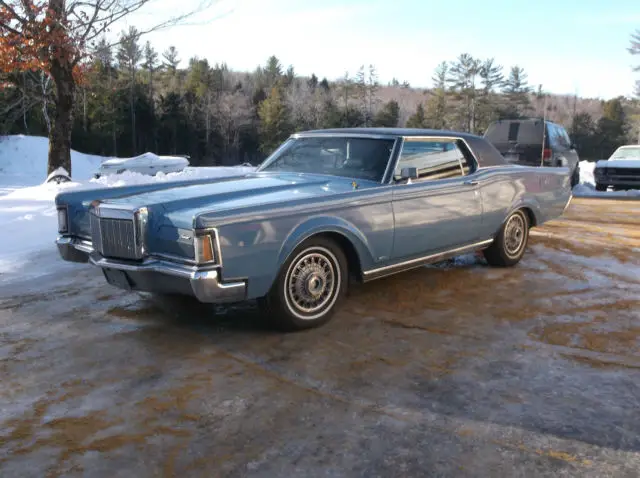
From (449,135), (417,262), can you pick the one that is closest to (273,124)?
(449,135)

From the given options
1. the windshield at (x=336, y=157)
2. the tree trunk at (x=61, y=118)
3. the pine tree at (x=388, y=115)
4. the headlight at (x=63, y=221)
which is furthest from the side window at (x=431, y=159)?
the pine tree at (x=388, y=115)

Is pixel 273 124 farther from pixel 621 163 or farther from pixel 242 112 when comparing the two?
pixel 621 163

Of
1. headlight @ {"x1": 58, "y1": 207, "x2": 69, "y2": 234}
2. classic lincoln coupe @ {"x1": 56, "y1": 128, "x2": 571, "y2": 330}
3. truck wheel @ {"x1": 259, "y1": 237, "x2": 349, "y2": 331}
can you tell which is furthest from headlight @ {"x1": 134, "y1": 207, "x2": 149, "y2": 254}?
headlight @ {"x1": 58, "y1": 207, "x2": 69, "y2": 234}

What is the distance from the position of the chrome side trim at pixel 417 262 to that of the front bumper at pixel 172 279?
1.28 metres

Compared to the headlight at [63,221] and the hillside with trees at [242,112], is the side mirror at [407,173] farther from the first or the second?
the hillside with trees at [242,112]

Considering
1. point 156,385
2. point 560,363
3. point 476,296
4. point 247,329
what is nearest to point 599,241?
point 476,296

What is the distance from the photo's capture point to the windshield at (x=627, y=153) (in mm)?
16859

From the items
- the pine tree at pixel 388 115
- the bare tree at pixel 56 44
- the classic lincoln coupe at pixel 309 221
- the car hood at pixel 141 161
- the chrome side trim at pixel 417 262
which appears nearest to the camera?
the classic lincoln coupe at pixel 309 221

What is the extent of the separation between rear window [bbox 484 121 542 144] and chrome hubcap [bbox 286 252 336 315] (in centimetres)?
1082

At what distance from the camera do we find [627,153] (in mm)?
17141

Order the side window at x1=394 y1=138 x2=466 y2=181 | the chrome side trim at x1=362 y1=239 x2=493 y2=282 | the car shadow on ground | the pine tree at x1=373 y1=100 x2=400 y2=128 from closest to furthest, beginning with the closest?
the car shadow on ground, the chrome side trim at x1=362 y1=239 x2=493 y2=282, the side window at x1=394 y1=138 x2=466 y2=181, the pine tree at x1=373 y1=100 x2=400 y2=128

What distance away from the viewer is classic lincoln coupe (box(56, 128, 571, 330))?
3773 mm

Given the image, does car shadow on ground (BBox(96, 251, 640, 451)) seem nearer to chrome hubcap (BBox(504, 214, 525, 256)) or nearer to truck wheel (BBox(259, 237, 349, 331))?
truck wheel (BBox(259, 237, 349, 331))

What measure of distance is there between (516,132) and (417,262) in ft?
33.4
